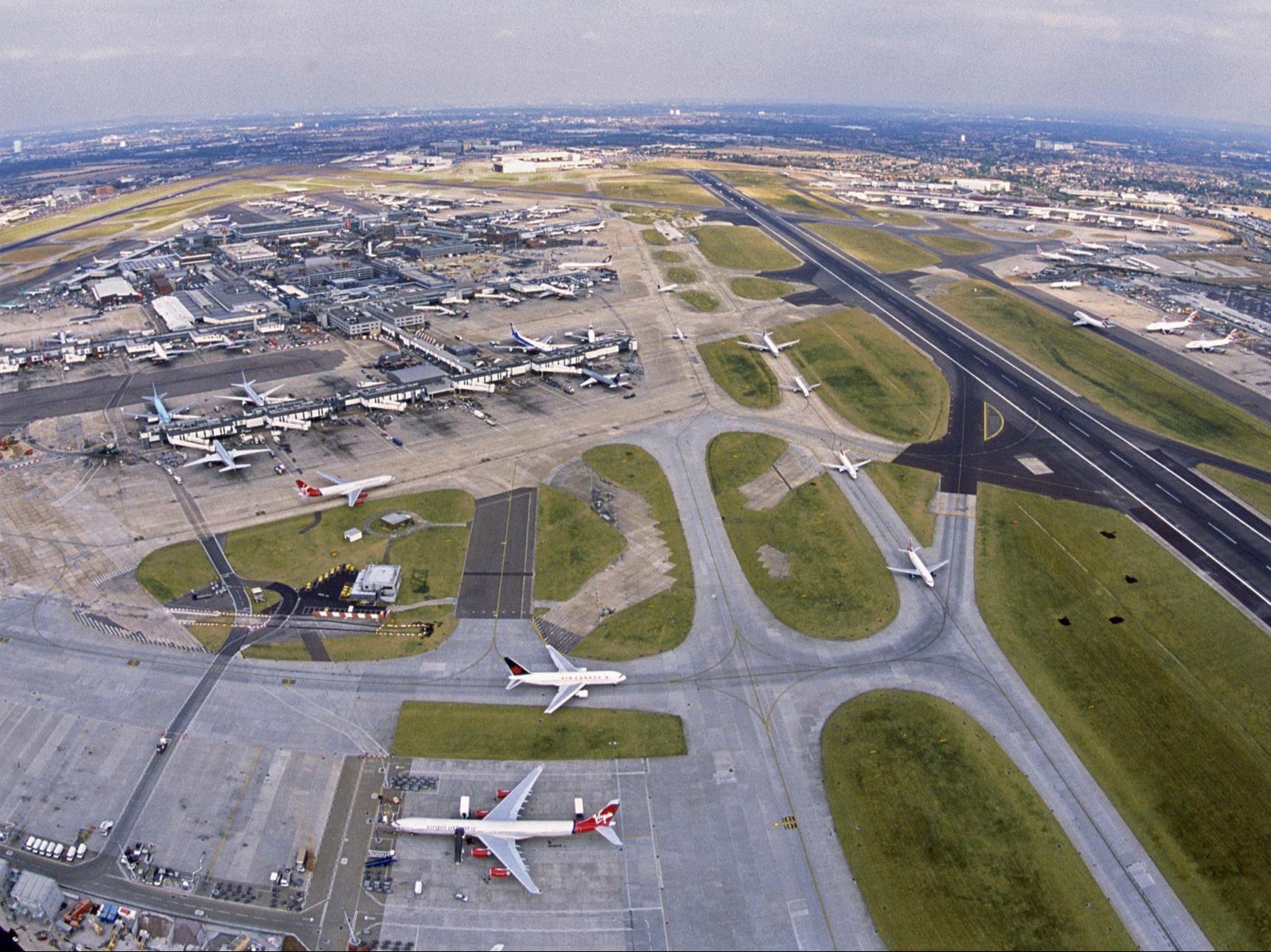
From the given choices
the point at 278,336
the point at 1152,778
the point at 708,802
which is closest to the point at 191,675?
the point at 708,802

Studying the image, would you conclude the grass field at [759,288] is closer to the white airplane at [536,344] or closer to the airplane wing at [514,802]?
the white airplane at [536,344]

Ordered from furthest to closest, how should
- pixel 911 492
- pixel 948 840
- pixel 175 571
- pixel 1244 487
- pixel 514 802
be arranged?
pixel 1244 487 → pixel 911 492 → pixel 175 571 → pixel 514 802 → pixel 948 840

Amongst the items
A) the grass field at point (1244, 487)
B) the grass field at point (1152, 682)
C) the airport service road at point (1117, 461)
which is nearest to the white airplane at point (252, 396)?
the grass field at point (1152, 682)

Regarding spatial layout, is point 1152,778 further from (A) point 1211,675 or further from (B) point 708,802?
(B) point 708,802

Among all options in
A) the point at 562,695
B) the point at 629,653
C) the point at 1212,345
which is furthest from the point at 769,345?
the point at 562,695

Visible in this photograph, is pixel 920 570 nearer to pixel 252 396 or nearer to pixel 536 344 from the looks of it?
pixel 536 344
